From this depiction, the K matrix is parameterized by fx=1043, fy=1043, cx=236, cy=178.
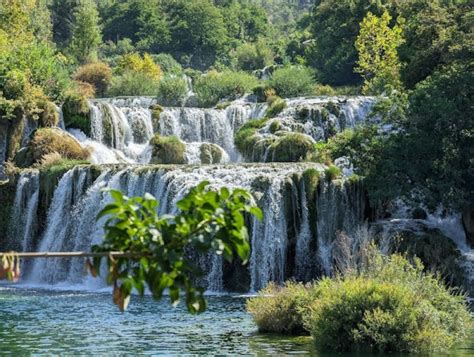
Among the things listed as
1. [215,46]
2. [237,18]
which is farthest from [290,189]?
[237,18]

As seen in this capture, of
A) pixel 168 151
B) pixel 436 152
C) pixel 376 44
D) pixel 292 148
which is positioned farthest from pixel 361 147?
pixel 376 44

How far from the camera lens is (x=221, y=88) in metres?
55.2

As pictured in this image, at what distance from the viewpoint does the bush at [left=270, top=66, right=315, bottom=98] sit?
2109 inches

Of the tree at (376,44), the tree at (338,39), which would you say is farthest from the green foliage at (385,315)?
the tree at (338,39)

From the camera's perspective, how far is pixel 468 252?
31.2 metres

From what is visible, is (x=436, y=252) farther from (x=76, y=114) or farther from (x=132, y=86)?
(x=132, y=86)

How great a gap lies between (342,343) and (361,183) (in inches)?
610

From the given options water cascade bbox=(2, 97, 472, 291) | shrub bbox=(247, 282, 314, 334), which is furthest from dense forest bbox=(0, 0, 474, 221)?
shrub bbox=(247, 282, 314, 334)

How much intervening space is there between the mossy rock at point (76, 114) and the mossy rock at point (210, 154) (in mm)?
5348

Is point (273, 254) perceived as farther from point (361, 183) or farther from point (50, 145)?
point (50, 145)

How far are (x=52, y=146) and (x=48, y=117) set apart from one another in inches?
125

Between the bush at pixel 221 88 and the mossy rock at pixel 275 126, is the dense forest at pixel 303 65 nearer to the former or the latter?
the bush at pixel 221 88

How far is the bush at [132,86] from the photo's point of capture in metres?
57.5

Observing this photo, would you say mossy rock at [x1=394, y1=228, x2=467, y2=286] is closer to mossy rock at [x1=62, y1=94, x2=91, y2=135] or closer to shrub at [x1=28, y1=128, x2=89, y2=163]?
shrub at [x1=28, y1=128, x2=89, y2=163]
